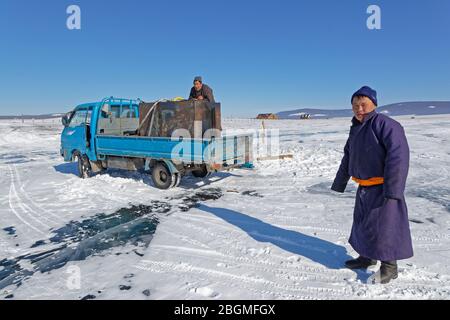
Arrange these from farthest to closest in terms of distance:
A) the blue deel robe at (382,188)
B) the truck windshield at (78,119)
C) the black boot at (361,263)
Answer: the truck windshield at (78,119) < the black boot at (361,263) < the blue deel robe at (382,188)

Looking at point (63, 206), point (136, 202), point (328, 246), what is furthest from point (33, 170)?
point (328, 246)

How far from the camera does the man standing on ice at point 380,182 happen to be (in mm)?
2727

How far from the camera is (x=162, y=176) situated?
7.85m

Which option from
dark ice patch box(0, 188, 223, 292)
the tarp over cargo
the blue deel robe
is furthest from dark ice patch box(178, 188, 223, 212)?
the blue deel robe

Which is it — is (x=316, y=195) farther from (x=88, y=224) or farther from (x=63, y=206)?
(x=63, y=206)

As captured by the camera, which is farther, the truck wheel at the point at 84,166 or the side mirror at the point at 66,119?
the side mirror at the point at 66,119

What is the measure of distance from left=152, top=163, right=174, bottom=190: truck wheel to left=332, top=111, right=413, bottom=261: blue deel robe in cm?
520

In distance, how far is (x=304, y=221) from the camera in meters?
5.15

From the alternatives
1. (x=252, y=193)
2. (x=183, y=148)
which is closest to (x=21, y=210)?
(x=183, y=148)

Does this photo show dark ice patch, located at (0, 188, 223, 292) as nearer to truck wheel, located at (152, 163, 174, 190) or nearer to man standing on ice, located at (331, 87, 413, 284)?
truck wheel, located at (152, 163, 174, 190)

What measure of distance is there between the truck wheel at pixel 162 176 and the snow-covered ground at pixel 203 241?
0.78ft

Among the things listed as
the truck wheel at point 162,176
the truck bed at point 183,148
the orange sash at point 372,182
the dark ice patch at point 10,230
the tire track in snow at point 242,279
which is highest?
the truck bed at point 183,148

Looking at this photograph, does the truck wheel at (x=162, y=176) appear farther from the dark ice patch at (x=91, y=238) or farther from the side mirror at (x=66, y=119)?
the side mirror at (x=66, y=119)

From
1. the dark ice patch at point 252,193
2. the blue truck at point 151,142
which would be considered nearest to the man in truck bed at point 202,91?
the blue truck at point 151,142
